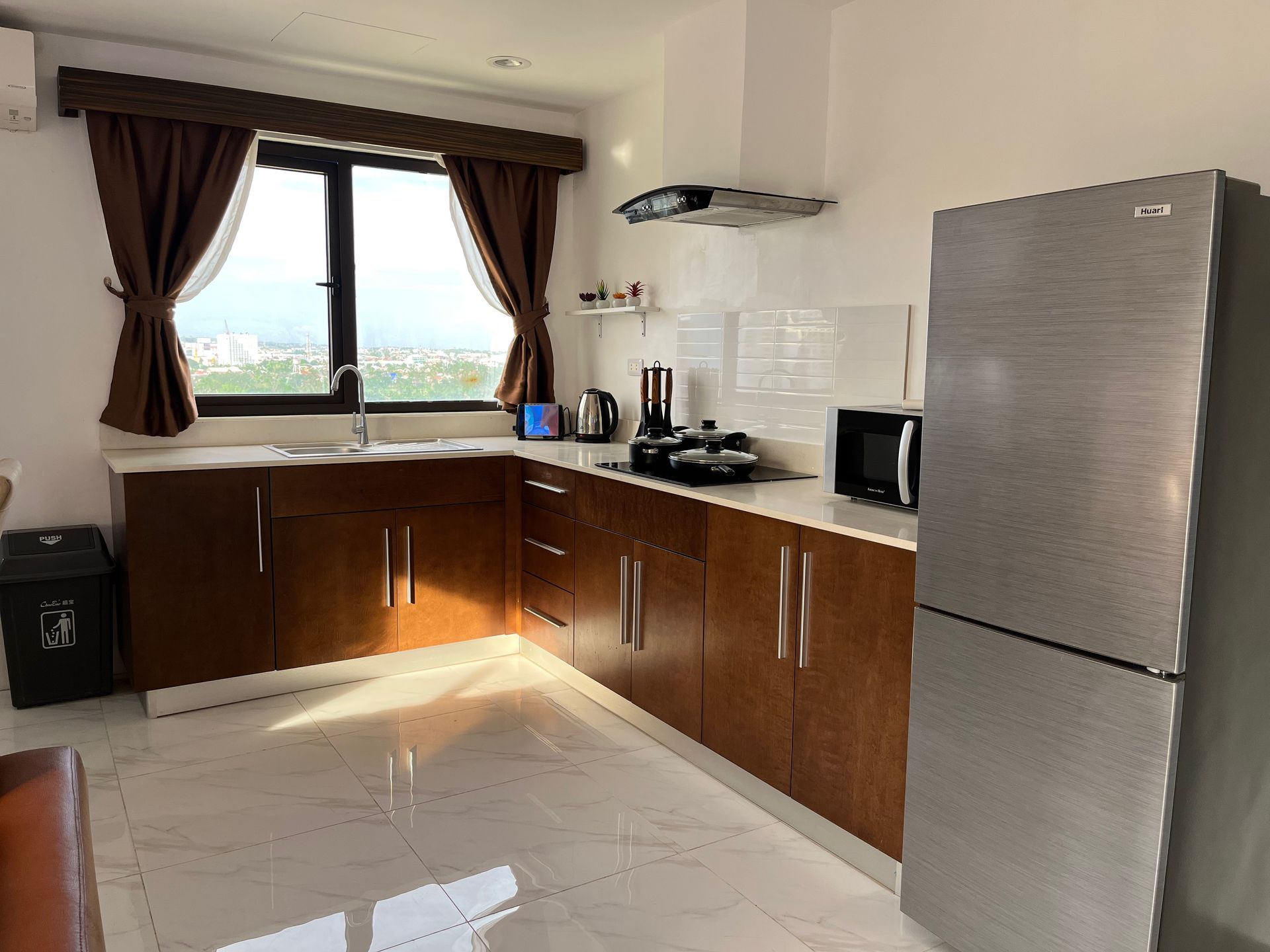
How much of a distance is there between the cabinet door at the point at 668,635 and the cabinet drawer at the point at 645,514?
Answer: 5cm

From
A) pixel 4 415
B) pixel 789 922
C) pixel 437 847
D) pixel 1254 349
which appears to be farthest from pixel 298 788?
pixel 1254 349

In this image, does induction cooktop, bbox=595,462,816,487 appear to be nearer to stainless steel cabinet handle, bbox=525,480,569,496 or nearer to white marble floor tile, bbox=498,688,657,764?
stainless steel cabinet handle, bbox=525,480,569,496

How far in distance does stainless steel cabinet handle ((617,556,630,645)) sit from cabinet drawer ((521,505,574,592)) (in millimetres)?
352

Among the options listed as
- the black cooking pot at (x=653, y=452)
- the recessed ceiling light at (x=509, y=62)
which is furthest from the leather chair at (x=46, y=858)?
the recessed ceiling light at (x=509, y=62)

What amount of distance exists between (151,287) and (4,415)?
2.27 feet

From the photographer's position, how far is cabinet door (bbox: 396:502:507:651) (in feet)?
11.8

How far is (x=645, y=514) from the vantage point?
9.84 ft

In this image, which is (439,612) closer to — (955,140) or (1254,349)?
(955,140)

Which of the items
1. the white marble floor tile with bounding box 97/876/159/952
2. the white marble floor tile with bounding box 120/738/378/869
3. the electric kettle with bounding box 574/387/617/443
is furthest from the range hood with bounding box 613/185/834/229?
the white marble floor tile with bounding box 97/876/159/952

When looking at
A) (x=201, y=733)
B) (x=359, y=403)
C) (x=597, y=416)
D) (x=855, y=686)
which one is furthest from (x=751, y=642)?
(x=359, y=403)

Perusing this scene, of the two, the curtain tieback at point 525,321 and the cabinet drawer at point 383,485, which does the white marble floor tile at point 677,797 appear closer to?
the cabinet drawer at point 383,485

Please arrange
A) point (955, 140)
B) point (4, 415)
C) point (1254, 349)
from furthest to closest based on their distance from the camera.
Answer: point (4, 415) → point (955, 140) → point (1254, 349)

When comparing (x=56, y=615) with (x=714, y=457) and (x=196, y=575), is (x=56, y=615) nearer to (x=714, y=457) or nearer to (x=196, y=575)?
(x=196, y=575)

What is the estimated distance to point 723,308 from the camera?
3.54 meters
